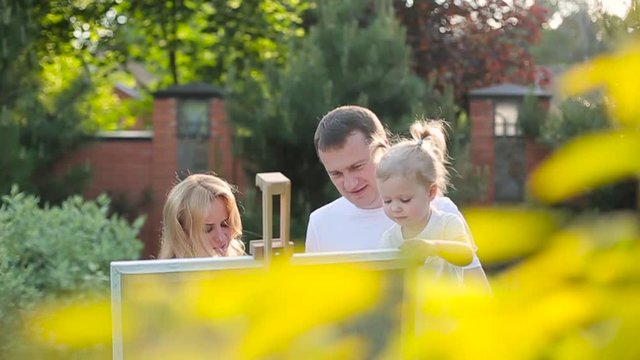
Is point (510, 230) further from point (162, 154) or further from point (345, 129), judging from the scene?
point (162, 154)

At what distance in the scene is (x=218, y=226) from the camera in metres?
3.28

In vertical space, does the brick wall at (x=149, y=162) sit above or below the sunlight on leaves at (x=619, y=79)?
below

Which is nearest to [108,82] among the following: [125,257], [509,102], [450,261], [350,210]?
[509,102]

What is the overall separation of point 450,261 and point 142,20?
1235 centimetres

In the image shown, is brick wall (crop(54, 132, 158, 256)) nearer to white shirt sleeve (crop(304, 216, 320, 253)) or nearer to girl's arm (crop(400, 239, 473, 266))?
white shirt sleeve (crop(304, 216, 320, 253))

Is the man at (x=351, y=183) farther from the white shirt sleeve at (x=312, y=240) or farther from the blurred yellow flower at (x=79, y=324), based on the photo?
the blurred yellow flower at (x=79, y=324)

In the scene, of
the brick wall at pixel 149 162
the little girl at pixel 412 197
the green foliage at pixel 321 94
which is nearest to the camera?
the little girl at pixel 412 197

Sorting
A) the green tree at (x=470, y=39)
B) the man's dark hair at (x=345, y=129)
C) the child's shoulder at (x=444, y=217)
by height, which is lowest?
the child's shoulder at (x=444, y=217)

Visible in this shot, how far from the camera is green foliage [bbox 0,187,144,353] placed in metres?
5.72

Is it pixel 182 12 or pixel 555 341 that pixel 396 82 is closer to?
pixel 182 12

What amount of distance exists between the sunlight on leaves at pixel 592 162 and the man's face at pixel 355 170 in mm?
2369

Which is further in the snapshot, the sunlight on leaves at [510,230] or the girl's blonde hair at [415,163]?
the girl's blonde hair at [415,163]

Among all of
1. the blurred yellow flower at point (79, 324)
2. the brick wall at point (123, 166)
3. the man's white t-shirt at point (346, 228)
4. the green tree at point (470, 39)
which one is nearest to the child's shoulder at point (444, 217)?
the man's white t-shirt at point (346, 228)

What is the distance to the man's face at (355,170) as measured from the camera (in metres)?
3.10
